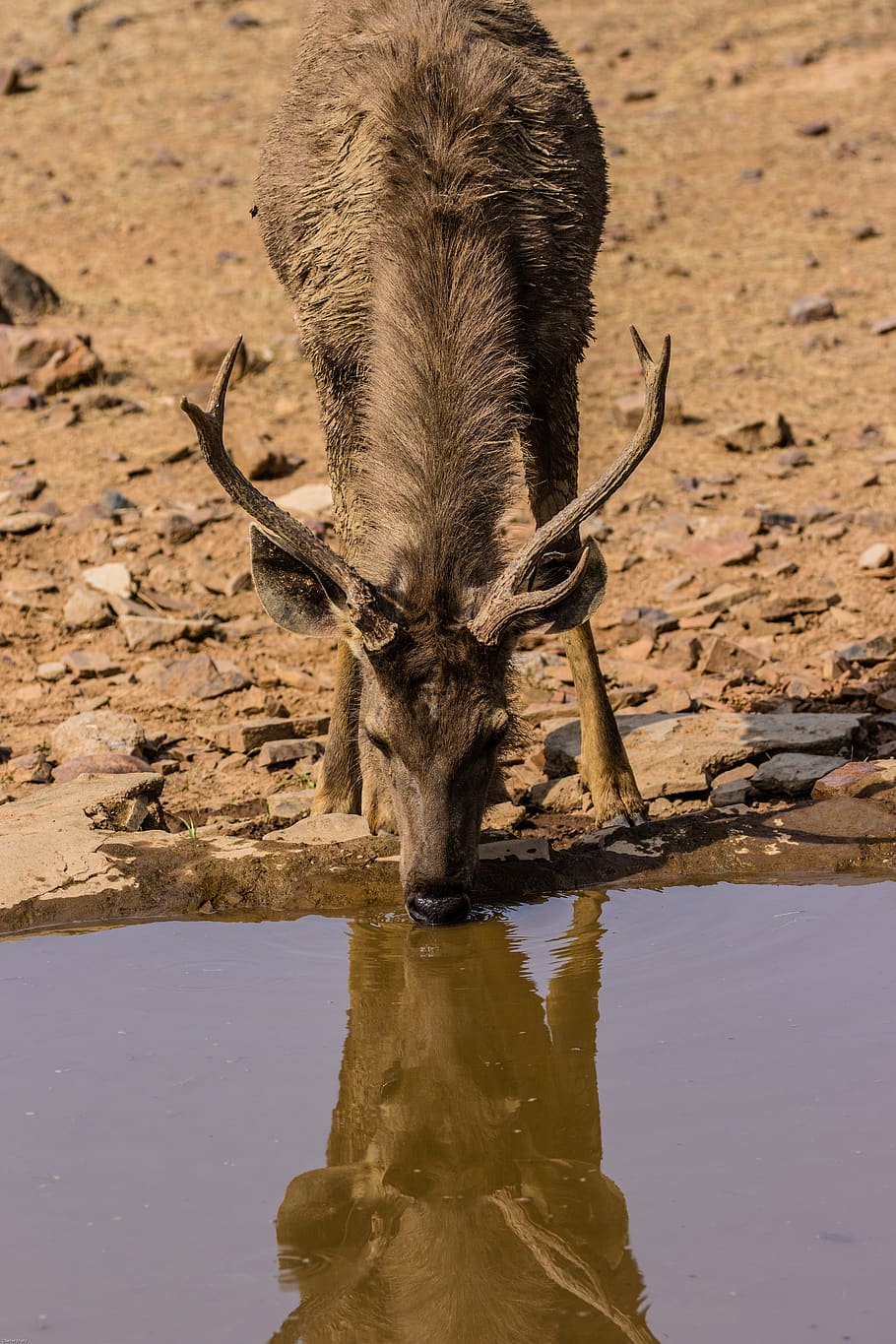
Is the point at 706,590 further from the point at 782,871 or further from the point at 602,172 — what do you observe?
the point at 782,871

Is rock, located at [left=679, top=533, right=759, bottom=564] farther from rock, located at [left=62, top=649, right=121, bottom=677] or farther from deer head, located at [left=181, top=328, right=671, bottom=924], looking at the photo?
deer head, located at [left=181, top=328, right=671, bottom=924]

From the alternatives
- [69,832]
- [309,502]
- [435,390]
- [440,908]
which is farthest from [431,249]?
[309,502]

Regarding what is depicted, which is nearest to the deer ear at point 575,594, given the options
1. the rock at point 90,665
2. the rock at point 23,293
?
the rock at point 90,665

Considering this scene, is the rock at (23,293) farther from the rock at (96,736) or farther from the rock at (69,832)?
the rock at (69,832)

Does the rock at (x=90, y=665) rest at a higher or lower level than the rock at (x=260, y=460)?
lower

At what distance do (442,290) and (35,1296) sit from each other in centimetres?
401

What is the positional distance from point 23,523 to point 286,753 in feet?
12.5

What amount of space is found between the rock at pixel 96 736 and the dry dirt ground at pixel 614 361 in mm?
148

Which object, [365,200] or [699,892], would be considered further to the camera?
[365,200]

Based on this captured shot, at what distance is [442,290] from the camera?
6.22 m

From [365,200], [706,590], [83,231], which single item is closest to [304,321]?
[365,200]

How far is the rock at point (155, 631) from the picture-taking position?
961cm

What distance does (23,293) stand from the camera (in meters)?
15.2

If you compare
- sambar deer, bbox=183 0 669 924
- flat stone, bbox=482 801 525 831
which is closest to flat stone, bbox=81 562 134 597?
sambar deer, bbox=183 0 669 924
